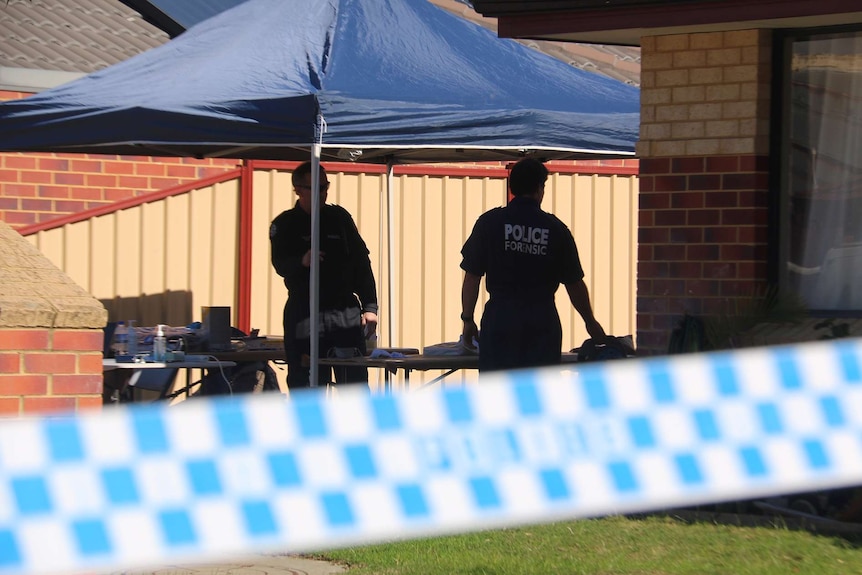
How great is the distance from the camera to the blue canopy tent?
7.25m

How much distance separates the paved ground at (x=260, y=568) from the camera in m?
6.00

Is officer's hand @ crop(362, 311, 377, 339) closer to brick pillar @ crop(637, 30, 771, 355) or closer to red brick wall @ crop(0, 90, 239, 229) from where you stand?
brick pillar @ crop(637, 30, 771, 355)

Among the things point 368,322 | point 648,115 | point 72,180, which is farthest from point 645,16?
point 72,180

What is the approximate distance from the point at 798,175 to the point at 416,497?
4.03 metres

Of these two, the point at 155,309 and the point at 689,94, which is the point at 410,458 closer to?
the point at 689,94

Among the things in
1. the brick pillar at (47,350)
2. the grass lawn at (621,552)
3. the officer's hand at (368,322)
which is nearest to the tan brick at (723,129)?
the grass lawn at (621,552)

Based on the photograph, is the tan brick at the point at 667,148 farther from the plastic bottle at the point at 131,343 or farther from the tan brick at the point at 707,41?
the plastic bottle at the point at 131,343

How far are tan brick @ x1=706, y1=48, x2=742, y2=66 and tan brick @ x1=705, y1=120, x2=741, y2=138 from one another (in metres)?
0.30

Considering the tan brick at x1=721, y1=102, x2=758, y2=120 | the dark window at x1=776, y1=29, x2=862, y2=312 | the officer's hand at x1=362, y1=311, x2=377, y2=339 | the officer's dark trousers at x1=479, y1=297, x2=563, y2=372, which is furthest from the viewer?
the officer's hand at x1=362, y1=311, x2=377, y2=339

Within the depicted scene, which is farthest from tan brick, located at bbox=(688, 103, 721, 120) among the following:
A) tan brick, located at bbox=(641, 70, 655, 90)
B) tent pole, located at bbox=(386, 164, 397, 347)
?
tent pole, located at bbox=(386, 164, 397, 347)

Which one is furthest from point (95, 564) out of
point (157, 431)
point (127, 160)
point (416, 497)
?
point (127, 160)

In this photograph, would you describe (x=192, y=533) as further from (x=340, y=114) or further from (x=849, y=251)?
(x=849, y=251)

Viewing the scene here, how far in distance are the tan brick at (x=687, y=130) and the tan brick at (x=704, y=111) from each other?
37 mm

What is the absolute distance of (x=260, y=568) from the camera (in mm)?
6160
